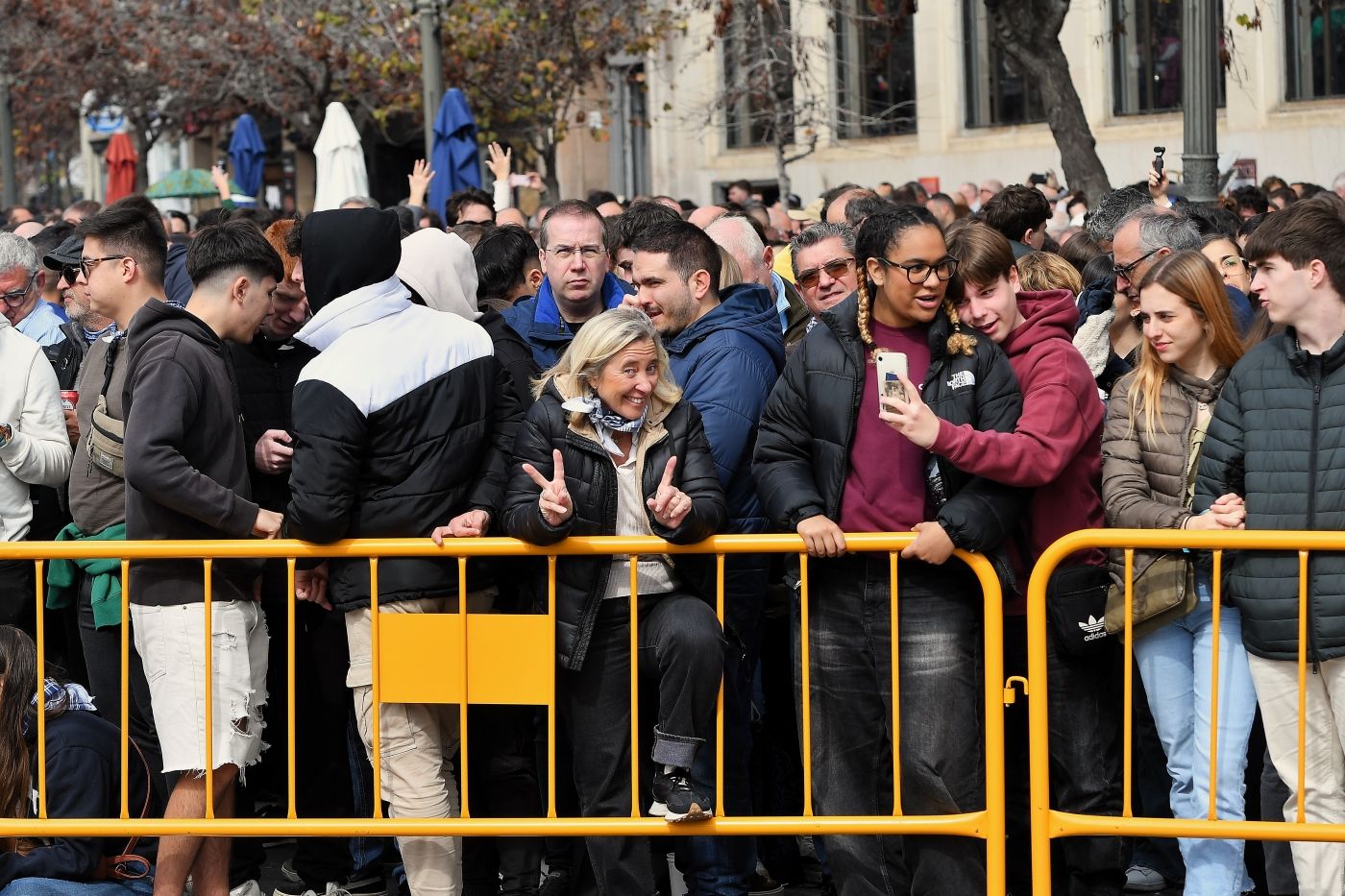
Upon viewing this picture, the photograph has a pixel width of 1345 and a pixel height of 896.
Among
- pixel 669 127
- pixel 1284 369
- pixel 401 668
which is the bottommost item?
pixel 401 668

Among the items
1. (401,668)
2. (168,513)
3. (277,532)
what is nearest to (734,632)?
(401,668)

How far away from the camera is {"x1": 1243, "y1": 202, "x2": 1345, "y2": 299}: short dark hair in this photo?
5051 millimetres

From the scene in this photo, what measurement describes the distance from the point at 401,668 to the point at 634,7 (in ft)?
69.5

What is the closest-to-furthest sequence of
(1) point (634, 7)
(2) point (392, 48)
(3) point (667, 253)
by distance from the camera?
1. (3) point (667, 253)
2. (1) point (634, 7)
3. (2) point (392, 48)

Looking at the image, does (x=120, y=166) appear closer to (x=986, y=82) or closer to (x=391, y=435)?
(x=986, y=82)

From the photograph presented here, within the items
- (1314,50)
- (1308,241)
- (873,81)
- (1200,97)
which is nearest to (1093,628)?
(1308,241)

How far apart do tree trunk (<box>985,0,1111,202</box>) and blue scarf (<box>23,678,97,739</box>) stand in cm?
1026

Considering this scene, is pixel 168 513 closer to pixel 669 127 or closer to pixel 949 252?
pixel 949 252

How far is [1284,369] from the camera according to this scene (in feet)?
16.3

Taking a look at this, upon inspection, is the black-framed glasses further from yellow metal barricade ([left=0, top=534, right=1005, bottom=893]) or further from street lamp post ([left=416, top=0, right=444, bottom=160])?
street lamp post ([left=416, top=0, right=444, bottom=160])

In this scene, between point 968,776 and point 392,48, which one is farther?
point 392,48

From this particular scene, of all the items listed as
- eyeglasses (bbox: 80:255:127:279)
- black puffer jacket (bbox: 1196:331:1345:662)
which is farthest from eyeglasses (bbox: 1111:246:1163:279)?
eyeglasses (bbox: 80:255:127:279)

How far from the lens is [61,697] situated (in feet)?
18.2

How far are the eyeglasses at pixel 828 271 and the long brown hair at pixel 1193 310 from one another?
1.47m
